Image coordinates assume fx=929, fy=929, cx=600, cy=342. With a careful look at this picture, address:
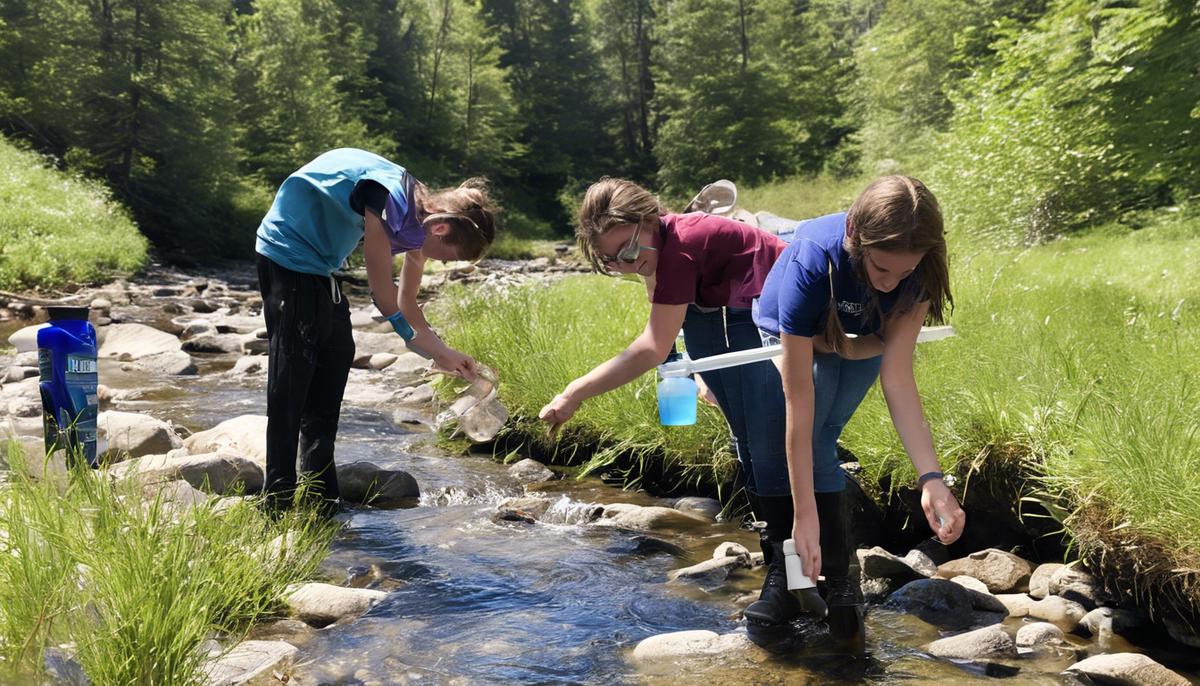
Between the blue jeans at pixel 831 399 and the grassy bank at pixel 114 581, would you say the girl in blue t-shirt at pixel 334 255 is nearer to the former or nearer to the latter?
the grassy bank at pixel 114 581

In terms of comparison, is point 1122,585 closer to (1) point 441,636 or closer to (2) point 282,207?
(1) point 441,636

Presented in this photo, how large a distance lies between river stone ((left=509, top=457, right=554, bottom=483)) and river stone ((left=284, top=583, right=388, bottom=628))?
2.30m

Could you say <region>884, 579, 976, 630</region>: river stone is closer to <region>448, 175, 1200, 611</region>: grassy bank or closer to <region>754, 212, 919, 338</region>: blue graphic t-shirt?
<region>448, 175, 1200, 611</region>: grassy bank

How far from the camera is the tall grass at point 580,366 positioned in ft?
17.5

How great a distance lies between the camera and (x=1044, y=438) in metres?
3.99

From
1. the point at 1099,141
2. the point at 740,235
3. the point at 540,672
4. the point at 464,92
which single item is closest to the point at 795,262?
the point at 740,235

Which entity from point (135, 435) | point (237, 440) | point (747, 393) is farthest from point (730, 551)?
point (135, 435)

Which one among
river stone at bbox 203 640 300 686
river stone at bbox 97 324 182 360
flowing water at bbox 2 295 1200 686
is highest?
river stone at bbox 97 324 182 360

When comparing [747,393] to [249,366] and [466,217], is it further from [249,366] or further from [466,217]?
[249,366]

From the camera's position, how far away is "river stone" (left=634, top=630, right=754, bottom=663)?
314 centimetres

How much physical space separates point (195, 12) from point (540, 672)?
2652 cm

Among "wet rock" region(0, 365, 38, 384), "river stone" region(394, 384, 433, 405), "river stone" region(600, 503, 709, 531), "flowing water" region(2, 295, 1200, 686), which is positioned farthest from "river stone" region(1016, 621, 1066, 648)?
"wet rock" region(0, 365, 38, 384)

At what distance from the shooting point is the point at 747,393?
326cm

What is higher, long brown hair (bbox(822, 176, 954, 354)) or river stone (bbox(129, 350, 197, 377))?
long brown hair (bbox(822, 176, 954, 354))
